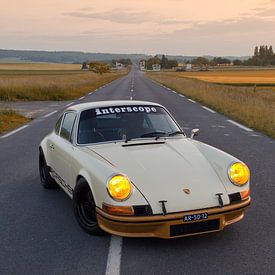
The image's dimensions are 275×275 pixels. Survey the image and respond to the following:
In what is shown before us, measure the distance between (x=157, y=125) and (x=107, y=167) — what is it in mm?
1381

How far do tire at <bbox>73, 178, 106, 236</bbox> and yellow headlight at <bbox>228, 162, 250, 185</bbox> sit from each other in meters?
1.45

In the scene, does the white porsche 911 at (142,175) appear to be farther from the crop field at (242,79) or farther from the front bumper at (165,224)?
the crop field at (242,79)

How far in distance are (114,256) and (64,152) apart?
1789 mm

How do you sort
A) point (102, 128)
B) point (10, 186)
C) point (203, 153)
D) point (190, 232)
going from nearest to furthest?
point (190, 232)
point (203, 153)
point (102, 128)
point (10, 186)

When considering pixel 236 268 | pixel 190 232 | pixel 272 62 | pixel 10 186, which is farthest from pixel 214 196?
pixel 272 62

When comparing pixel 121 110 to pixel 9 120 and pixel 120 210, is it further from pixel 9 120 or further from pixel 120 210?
pixel 9 120

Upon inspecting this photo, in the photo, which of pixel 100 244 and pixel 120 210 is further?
pixel 100 244

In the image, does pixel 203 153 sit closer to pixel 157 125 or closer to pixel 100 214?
pixel 157 125

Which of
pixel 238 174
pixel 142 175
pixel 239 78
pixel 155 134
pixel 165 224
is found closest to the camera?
pixel 165 224

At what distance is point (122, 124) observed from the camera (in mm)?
5117

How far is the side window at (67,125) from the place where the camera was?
5324 mm

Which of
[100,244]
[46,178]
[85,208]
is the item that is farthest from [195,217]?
[46,178]

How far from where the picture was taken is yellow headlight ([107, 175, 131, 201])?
378 centimetres

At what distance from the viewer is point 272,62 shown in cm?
19650
